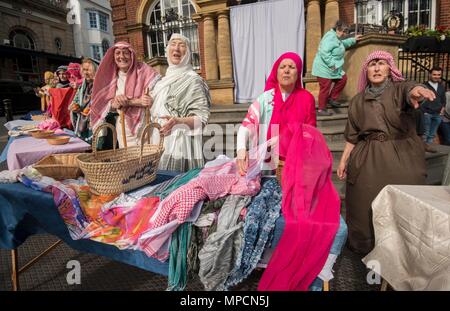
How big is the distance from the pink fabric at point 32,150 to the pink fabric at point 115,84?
504mm

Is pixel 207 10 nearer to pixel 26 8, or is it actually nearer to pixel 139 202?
pixel 139 202

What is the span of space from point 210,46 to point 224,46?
1.50 ft

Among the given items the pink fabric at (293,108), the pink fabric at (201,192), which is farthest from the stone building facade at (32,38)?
the pink fabric at (201,192)

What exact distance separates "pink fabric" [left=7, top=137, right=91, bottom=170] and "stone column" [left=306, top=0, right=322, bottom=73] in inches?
249

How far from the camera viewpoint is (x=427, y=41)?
6.39 metres

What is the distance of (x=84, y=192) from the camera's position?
1.86 metres

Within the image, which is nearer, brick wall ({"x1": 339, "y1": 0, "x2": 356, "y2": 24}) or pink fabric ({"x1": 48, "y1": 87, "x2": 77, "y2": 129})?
pink fabric ({"x1": 48, "y1": 87, "x2": 77, "y2": 129})

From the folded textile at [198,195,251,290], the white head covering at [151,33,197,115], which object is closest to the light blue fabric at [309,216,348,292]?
the folded textile at [198,195,251,290]

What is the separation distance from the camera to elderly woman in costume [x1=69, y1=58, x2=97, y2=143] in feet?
12.5

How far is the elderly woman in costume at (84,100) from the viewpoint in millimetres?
3812

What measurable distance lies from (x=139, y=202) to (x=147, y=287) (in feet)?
3.46

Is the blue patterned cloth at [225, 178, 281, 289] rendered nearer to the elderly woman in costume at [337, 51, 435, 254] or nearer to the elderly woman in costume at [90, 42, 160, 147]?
the elderly woman in costume at [337, 51, 435, 254]

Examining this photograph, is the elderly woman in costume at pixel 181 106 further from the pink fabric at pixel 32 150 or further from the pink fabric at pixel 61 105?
the pink fabric at pixel 61 105

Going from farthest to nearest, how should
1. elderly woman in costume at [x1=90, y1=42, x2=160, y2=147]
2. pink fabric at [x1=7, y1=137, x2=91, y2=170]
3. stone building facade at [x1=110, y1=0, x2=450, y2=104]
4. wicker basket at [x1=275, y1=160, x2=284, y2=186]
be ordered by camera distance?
stone building facade at [x1=110, y1=0, x2=450, y2=104] → pink fabric at [x1=7, y1=137, x2=91, y2=170] → elderly woman in costume at [x1=90, y1=42, x2=160, y2=147] → wicker basket at [x1=275, y1=160, x2=284, y2=186]
